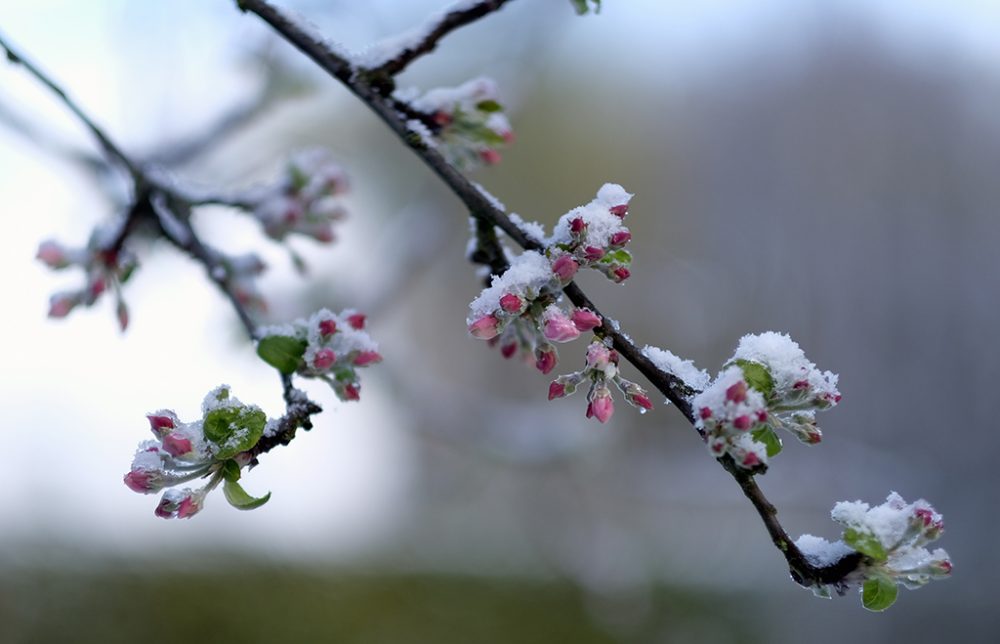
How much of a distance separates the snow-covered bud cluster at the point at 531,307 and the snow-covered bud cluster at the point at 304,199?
61cm

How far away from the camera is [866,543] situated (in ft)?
1.68

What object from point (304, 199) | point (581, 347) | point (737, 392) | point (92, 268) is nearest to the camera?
point (737, 392)

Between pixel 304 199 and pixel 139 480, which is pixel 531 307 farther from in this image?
pixel 304 199

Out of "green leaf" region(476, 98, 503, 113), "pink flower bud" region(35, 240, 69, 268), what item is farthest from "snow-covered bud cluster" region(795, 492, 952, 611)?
"pink flower bud" region(35, 240, 69, 268)

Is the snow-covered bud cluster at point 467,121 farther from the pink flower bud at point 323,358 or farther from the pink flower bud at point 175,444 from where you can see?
the pink flower bud at point 175,444

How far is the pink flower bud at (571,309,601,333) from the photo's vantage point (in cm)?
52

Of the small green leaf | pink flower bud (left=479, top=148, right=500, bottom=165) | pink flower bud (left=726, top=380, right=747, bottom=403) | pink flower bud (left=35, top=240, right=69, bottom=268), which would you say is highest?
pink flower bud (left=479, top=148, right=500, bottom=165)

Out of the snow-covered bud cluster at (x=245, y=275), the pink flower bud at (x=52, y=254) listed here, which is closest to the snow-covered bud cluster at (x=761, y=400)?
the snow-covered bud cluster at (x=245, y=275)

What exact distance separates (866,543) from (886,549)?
14 mm

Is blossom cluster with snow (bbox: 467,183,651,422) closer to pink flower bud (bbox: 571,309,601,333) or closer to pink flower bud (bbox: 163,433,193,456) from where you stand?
pink flower bud (bbox: 571,309,601,333)

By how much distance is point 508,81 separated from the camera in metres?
2.29

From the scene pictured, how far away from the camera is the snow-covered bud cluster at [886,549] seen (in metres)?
0.52

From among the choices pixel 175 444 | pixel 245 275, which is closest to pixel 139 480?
pixel 175 444

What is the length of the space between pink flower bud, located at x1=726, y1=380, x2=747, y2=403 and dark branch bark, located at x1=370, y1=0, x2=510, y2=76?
1.12 feet
